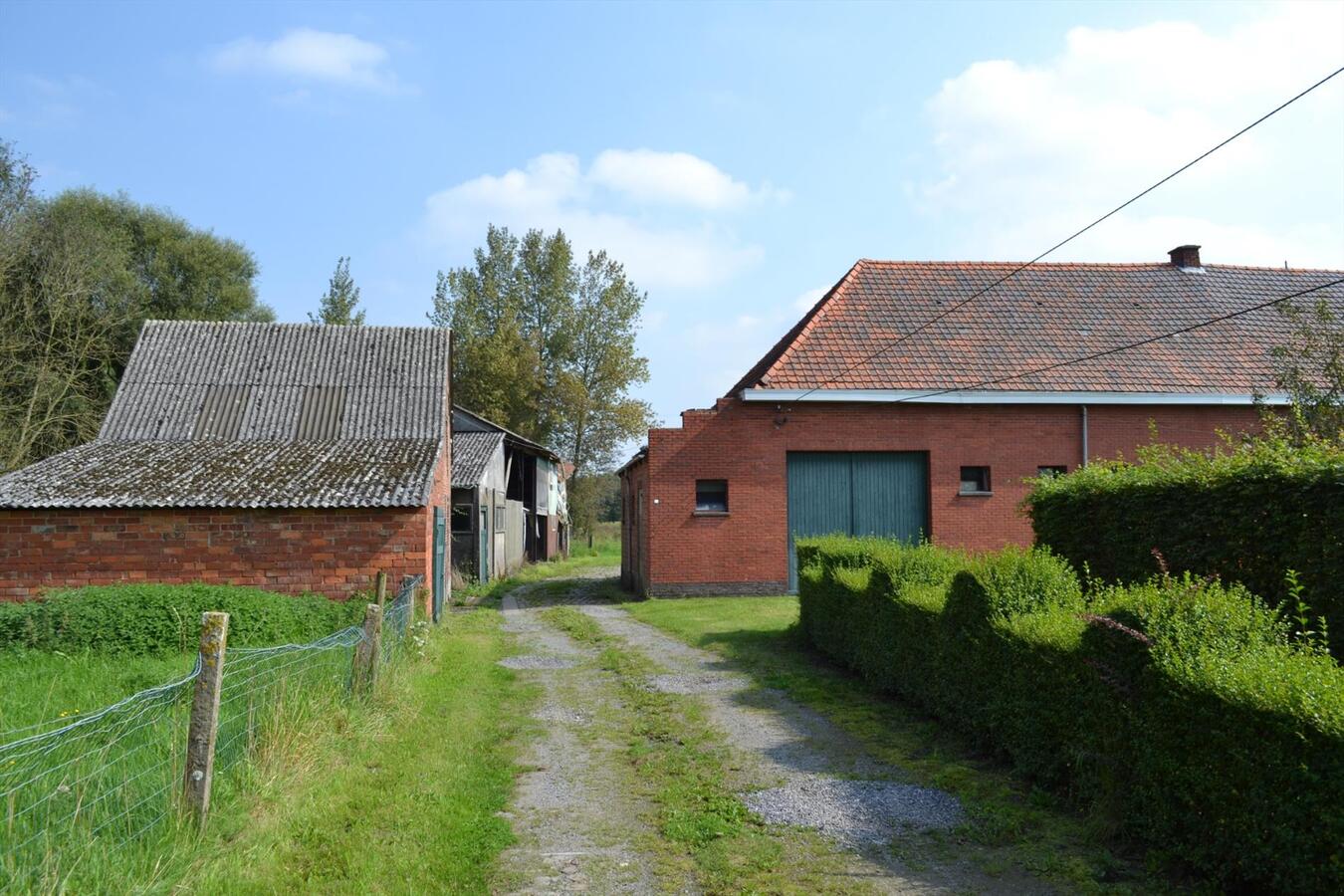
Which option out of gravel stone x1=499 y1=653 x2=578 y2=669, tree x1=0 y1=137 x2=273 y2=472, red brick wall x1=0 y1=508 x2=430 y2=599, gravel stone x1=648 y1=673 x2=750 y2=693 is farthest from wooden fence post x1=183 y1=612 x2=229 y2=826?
tree x1=0 y1=137 x2=273 y2=472

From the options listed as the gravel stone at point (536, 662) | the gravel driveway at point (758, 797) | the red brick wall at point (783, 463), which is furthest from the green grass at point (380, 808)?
the red brick wall at point (783, 463)

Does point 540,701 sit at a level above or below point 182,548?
below

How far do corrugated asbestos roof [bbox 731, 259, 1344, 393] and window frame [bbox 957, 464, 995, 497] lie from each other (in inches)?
68.4

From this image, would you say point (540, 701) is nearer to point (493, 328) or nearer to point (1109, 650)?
point (1109, 650)

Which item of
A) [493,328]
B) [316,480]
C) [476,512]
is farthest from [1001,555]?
[493,328]

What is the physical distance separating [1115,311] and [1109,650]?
19762mm

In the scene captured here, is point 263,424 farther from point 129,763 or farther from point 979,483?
point 129,763

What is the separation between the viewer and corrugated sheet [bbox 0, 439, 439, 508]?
52.7 feet

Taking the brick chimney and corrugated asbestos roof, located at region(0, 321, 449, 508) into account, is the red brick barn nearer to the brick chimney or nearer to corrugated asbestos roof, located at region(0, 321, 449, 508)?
corrugated asbestos roof, located at region(0, 321, 449, 508)

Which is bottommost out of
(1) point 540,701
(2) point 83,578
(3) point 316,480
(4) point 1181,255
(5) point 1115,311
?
(1) point 540,701

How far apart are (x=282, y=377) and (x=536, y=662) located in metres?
12.1

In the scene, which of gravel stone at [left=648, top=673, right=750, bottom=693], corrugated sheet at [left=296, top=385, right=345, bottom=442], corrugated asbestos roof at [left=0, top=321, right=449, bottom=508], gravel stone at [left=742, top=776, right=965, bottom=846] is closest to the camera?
gravel stone at [left=742, top=776, right=965, bottom=846]

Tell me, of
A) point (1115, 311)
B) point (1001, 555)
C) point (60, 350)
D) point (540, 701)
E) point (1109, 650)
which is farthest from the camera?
point (60, 350)

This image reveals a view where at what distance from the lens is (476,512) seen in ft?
86.7
